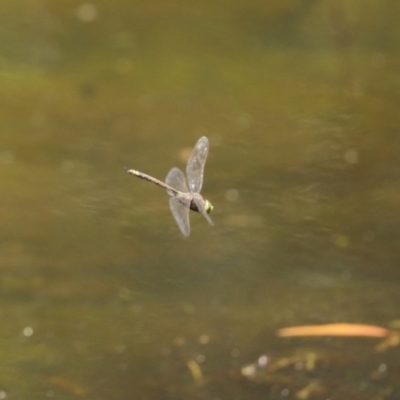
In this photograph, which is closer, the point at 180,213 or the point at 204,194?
the point at 180,213

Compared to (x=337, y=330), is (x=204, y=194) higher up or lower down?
higher up

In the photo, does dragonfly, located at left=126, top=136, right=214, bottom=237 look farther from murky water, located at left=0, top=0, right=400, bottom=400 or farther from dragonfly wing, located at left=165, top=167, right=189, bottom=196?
murky water, located at left=0, top=0, right=400, bottom=400

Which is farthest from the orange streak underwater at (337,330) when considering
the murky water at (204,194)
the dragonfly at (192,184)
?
the dragonfly at (192,184)

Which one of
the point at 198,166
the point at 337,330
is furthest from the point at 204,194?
the point at 198,166

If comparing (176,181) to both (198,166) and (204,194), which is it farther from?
(204,194)

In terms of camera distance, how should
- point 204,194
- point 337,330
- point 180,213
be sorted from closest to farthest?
point 180,213, point 337,330, point 204,194

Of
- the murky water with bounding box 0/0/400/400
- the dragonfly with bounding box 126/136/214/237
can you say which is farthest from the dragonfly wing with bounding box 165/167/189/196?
the murky water with bounding box 0/0/400/400

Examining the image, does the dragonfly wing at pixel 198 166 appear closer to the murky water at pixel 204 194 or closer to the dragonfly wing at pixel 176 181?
the dragonfly wing at pixel 176 181
